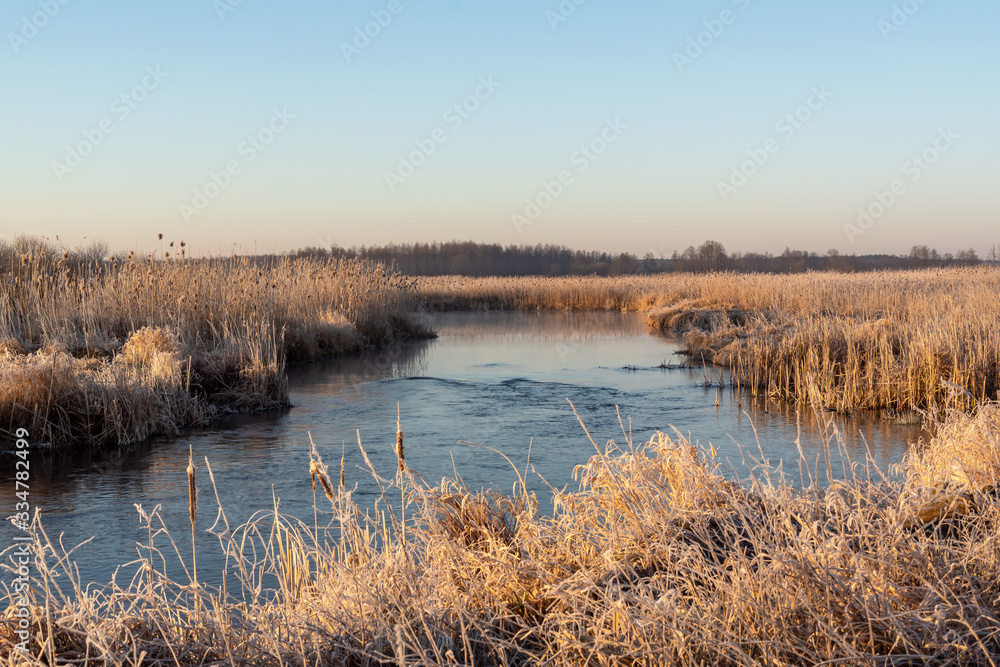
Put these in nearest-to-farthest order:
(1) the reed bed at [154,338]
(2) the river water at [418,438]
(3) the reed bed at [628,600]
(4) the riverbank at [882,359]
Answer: (3) the reed bed at [628,600], (2) the river water at [418,438], (1) the reed bed at [154,338], (4) the riverbank at [882,359]

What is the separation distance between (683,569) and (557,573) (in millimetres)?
532

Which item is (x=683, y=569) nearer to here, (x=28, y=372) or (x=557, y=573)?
(x=557, y=573)

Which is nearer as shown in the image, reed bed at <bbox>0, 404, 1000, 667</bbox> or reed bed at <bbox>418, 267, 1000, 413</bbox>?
reed bed at <bbox>0, 404, 1000, 667</bbox>

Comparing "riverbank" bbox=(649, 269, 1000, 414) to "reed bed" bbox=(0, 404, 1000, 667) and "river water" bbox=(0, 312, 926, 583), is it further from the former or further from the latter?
"reed bed" bbox=(0, 404, 1000, 667)

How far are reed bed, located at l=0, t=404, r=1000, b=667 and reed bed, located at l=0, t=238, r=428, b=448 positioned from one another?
16.8 feet

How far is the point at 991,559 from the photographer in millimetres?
2725

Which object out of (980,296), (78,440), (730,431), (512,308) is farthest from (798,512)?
(512,308)

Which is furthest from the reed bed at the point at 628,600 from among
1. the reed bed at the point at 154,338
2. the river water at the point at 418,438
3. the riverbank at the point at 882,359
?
Result: the reed bed at the point at 154,338

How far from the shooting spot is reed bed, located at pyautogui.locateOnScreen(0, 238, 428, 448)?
7.41m

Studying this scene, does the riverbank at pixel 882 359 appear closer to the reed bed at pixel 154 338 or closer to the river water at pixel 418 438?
the river water at pixel 418 438

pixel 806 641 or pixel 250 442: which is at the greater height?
pixel 806 641

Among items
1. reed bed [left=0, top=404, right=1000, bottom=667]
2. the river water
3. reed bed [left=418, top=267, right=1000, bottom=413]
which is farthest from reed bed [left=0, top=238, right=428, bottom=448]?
reed bed [left=418, top=267, right=1000, bottom=413]

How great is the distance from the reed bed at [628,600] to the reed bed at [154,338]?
5121 millimetres

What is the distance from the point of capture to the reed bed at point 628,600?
238cm
